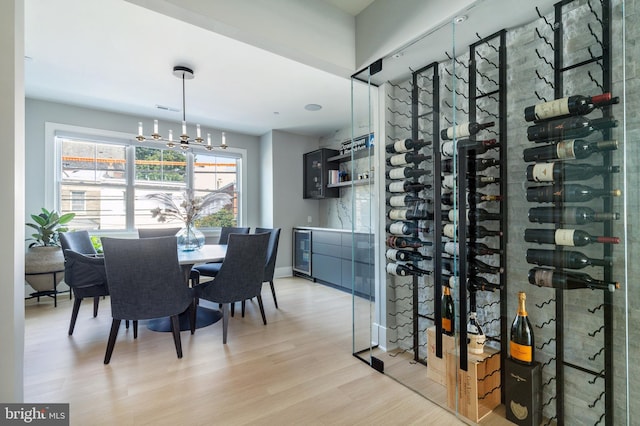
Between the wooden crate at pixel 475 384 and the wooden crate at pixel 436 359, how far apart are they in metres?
0.08

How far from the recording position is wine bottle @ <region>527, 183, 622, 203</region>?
4.41 feet

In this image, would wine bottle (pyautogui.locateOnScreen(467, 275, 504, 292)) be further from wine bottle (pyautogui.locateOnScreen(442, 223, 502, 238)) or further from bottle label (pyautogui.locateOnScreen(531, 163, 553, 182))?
bottle label (pyautogui.locateOnScreen(531, 163, 553, 182))

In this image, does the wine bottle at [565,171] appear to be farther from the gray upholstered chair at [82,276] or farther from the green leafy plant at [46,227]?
the green leafy plant at [46,227]

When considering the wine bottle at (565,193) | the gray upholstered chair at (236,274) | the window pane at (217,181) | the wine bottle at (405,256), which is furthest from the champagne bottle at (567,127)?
the window pane at (217,181)

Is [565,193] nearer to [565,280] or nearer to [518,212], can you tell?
[518,212]

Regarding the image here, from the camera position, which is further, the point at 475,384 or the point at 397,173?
the point at 397,173

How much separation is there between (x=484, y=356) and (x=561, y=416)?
0.41 m

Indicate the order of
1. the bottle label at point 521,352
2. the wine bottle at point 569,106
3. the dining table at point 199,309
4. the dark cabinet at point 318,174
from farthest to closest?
the dark cabinet at point 318,174, the dining table at point 199,309, the bottle label at point 521,352, the wine bottle at point 569,106

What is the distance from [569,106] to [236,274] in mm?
2485

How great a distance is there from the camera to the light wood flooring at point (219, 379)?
1606 millimetres

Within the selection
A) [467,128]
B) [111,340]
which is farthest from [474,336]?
[111,340]

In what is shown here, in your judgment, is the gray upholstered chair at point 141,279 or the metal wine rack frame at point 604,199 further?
the gray upholstered chair at point 141,279

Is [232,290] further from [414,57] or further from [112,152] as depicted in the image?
[112,152]

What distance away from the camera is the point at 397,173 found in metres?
2.16
